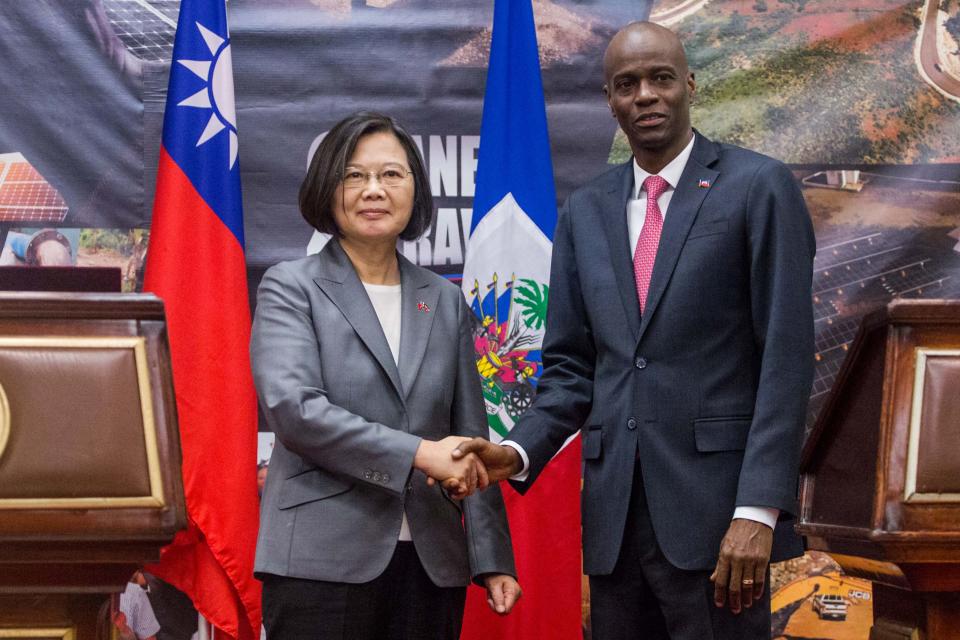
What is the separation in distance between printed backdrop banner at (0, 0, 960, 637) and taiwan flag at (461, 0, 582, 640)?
20cm

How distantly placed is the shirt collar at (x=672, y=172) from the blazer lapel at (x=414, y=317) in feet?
1.48

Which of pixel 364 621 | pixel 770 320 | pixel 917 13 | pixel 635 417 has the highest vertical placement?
pixel 917 13

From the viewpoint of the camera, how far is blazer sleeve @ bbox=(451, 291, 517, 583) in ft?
6.77

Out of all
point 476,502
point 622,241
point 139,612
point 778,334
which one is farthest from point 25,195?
point 778,334

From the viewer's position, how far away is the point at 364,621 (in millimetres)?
1907

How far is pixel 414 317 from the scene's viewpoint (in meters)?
2.11

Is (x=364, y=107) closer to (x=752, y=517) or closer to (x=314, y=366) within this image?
(x=314, y=366)

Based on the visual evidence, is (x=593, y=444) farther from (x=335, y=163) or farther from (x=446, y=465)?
(x=335, y=163)

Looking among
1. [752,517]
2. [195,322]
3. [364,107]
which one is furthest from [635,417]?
[364,107]

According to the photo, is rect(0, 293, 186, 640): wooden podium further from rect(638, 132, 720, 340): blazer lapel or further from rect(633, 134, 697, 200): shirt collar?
rect(633, 134, 697, 200): shirt collar

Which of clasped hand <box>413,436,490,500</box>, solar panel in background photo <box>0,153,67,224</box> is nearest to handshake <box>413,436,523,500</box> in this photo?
clasped hand <box>413,436,490,500</box>

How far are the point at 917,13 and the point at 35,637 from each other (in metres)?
2.95

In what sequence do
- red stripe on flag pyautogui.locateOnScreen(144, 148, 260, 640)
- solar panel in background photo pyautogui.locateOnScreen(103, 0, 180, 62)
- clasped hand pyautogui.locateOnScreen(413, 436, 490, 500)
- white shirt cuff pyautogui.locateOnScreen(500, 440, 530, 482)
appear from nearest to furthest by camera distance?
clasped hand pyautogui.locateOnScreen(413, 436, 490, 500)
white shirt cuff pyautogui.locateOnScreen(500, 440, 530, 482)
red stripe on flag pyautogui.locateOnScreen(144, 148, 260, 640)
solar panel in background photo pyautogui.locateOnScreen(103, 0, 180, 62)

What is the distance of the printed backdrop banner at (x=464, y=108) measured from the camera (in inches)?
123
